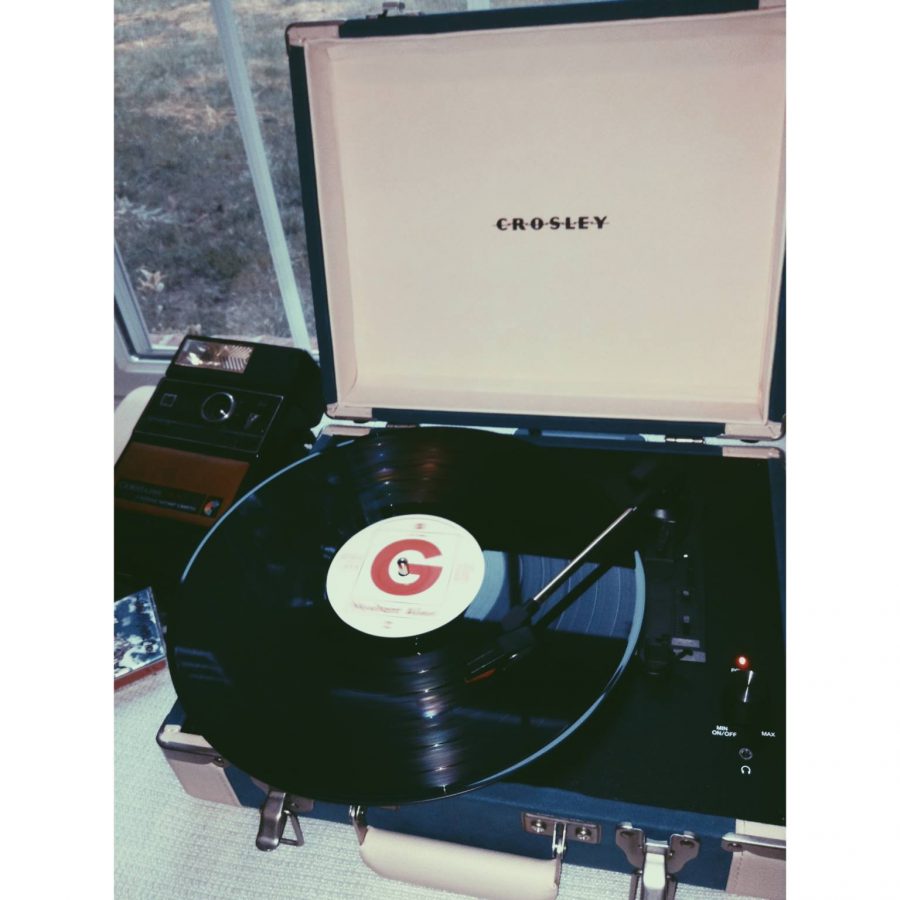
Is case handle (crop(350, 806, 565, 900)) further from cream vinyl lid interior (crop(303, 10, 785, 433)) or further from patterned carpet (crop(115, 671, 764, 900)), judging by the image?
cream vinyl lid interior (crop(303, 10, 785, 433))

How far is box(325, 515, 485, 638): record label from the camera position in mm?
898

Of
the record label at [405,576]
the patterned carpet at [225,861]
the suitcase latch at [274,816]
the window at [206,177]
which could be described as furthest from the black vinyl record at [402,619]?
the window at [206,177]

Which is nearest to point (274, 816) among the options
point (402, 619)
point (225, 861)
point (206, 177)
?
point (225, 861)

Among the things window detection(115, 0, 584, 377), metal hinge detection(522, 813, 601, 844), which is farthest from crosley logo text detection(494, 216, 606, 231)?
metal hinge detection(522, 813, 601, 844)

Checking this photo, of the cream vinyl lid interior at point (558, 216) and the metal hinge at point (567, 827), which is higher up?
the cream vinyl lid interior at point (558, 216)

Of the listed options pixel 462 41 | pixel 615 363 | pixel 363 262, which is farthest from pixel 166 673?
pixel 462 41

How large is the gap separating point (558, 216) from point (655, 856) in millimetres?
751

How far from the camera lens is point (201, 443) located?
112 cm

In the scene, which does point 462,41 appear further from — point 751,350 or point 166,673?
point 166,673

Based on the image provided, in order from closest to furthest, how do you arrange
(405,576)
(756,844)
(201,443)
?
(756,844), (405,576), (201,443)

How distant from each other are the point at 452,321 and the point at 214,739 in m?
0.65

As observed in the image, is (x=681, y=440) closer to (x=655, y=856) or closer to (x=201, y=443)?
(x=655, y=856)

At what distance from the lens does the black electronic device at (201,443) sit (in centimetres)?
107

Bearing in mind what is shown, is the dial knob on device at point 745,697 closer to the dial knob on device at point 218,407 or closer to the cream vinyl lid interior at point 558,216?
the cream vinyl lid interior at point 558,216
